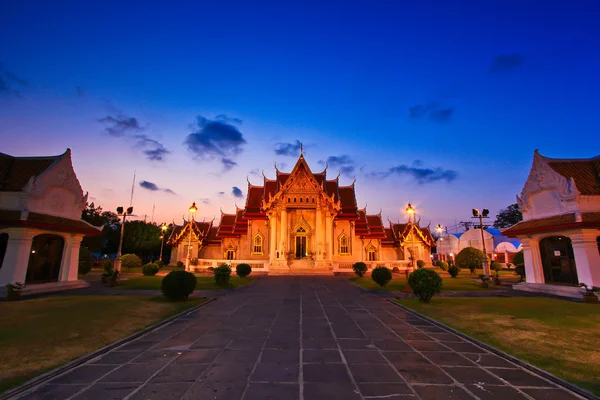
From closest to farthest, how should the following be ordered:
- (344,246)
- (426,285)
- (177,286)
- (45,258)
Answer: (426,285) < (177,286) < (45,258) < (344,246)

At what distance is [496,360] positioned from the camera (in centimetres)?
627

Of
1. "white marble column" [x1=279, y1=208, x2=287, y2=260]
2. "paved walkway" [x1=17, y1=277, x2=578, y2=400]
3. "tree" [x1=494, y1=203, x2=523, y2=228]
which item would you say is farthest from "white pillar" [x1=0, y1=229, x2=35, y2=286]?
"tree" [x1=494, y1=203, x2=523, y2=228]

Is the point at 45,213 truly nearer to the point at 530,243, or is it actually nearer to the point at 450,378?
the point at 450,378

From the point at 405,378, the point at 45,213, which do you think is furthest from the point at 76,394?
the point at 45,213

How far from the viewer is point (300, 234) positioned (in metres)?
37.8

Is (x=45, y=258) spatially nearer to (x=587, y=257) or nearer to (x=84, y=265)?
(x=84, y=265)

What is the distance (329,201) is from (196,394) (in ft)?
110

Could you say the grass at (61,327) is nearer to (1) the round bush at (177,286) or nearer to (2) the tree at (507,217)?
(1) the round bush at (177,286)

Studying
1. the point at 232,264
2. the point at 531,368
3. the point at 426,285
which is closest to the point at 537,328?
the point at 531,368

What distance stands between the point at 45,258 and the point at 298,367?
20590 mm

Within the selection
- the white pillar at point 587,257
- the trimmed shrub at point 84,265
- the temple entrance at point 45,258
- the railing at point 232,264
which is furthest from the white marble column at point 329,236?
the temple entrance at point 45,258

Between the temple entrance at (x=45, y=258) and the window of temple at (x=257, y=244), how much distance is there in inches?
920

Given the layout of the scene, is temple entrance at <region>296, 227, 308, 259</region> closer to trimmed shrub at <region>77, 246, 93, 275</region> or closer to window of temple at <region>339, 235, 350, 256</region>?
window of temple at <region>339, 235, 350, 256</region>

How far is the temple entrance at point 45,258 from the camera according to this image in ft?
58.3
